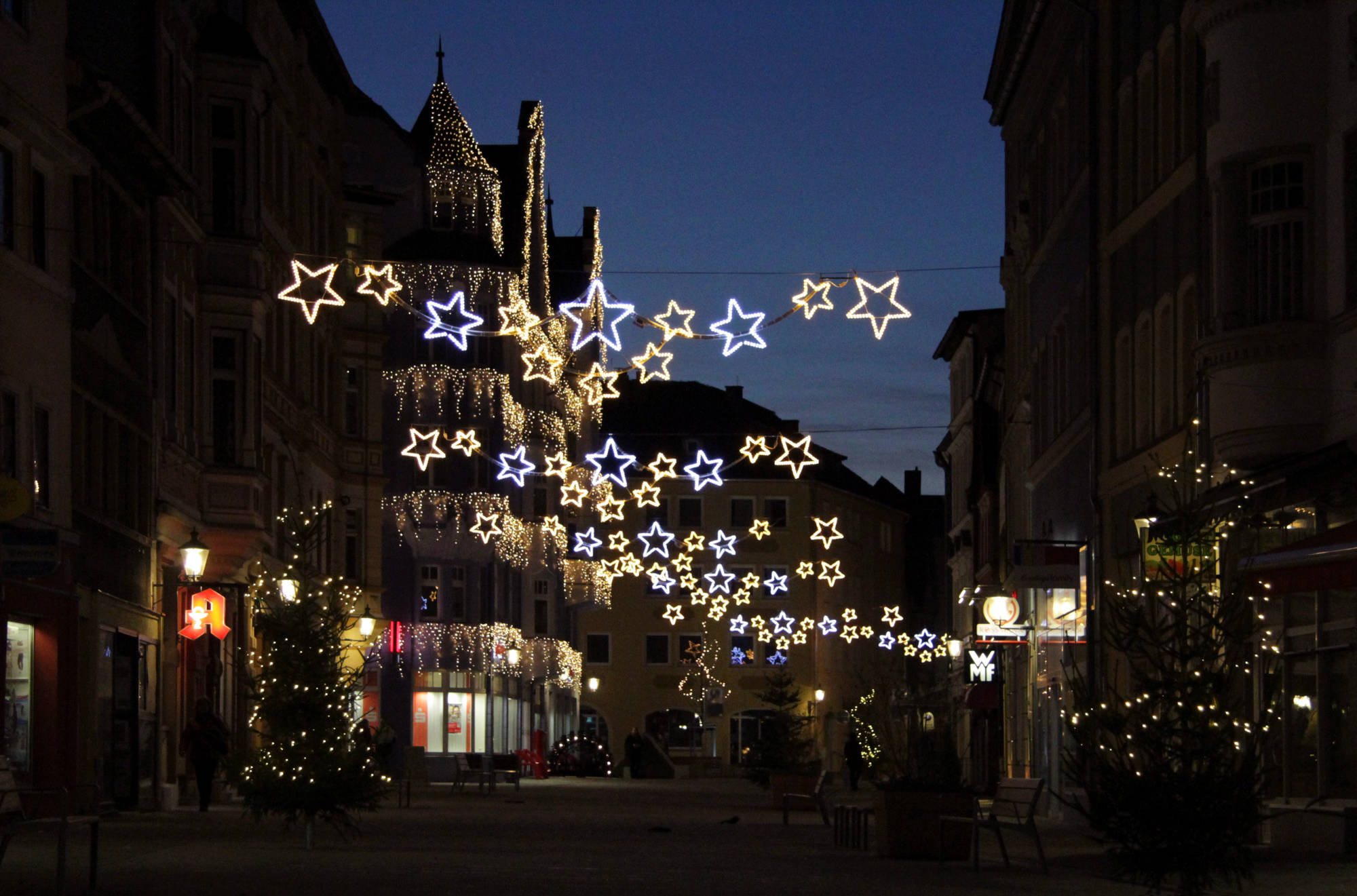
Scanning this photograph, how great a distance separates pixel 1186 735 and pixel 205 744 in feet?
67.5

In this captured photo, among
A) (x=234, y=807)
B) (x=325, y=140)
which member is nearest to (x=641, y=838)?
(x=234, y=807)

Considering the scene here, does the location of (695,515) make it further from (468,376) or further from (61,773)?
(61,773)

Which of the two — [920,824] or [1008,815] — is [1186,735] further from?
[920,824]

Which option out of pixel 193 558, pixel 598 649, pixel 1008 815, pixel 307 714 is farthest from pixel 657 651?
pixel 1008 815

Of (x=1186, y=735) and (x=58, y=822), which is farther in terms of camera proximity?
(x=58, y=822)

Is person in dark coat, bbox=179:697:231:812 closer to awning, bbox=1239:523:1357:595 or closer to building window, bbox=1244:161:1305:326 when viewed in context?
building window, bbox=1244:161:1305:326

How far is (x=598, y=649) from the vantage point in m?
97.1

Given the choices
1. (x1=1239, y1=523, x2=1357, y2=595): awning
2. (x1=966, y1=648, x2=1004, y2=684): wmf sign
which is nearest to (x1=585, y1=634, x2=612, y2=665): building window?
(x1=966, y1=648, x2=1004, y2=684): wmf sign

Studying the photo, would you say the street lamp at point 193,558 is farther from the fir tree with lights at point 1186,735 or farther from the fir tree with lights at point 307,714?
the fir tree with lights at point 1186,735

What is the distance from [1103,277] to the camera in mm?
32594

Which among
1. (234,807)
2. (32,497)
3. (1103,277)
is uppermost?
(1103,277)

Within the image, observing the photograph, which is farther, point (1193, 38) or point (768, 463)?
point (768, 463)

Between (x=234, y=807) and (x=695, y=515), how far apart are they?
6556 centimetres

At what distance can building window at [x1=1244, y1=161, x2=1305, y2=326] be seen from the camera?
75.6 feet
